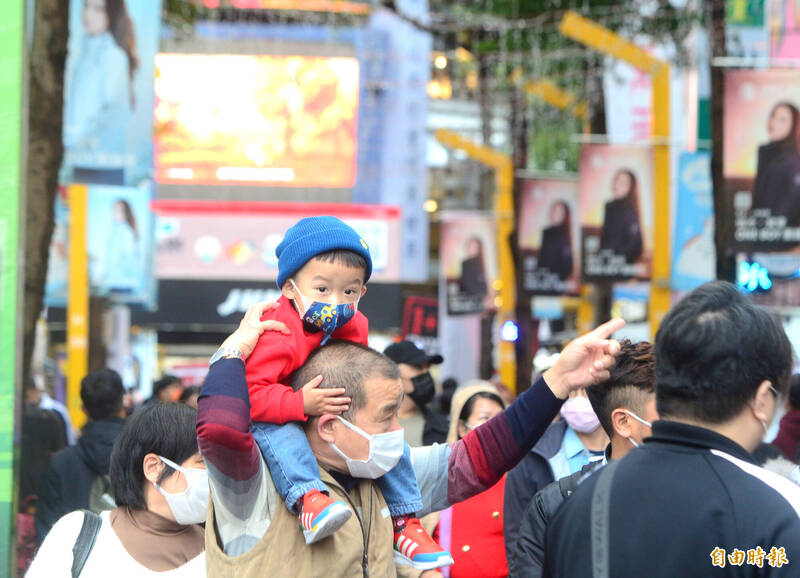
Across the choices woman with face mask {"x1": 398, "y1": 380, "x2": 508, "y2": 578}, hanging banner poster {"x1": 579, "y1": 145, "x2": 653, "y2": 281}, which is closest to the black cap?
woman with face mask {"x1": 398, "y1": 380, "x2": 508, "y2": 578}

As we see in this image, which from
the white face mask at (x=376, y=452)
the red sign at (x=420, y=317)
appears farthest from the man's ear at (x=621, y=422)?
the red sign at (x=420, y=317)

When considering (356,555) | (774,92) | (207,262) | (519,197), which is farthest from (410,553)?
(207,262)

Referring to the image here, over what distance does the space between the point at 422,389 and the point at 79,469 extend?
91.6 inches

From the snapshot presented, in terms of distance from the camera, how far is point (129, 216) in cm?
1584

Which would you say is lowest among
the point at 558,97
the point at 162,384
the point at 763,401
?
the point at 162,384

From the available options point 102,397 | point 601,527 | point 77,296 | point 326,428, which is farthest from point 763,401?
point 77,296

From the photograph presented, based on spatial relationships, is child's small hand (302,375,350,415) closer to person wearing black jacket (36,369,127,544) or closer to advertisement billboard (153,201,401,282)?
person wearing black jacket (36,369,127,544)

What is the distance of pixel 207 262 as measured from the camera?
101 ft

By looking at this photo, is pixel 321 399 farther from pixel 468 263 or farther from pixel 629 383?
pixel 468 263

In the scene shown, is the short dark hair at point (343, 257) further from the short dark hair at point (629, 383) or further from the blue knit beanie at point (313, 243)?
the short dark hair at point (629, 383)

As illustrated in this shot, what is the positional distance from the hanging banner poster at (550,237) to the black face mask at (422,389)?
13.9 m

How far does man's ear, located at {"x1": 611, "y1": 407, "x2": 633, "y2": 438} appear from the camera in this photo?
364 cm

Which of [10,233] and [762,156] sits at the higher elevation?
[762,156]

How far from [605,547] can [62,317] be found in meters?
23.2
